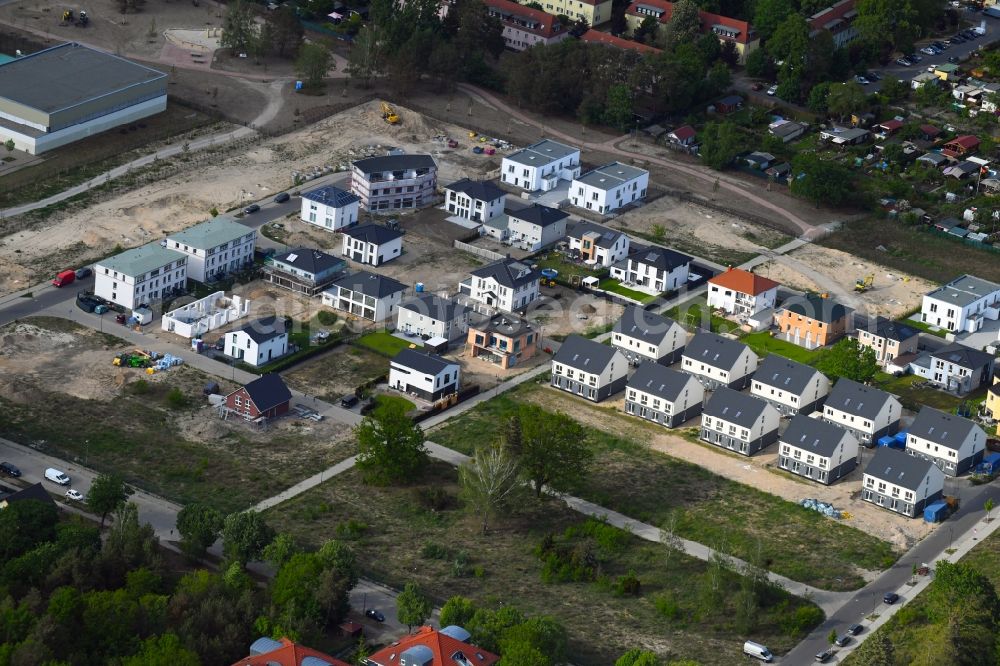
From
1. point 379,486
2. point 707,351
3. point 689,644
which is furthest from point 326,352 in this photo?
point 689,644

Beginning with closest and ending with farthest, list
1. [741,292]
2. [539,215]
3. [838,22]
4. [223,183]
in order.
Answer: [741,292], [539,215], [223,183], [838,22]

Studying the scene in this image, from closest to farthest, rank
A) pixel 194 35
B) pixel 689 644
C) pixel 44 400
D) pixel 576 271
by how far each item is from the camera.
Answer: pixel 689 644 < pixel 44 400 < pixel 576 271 < pixel 194 35

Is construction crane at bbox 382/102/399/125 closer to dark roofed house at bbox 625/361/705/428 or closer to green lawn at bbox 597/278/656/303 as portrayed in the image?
green lawn at bbox 597/278/656/303

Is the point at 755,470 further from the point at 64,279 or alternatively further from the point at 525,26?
the point at 525,26

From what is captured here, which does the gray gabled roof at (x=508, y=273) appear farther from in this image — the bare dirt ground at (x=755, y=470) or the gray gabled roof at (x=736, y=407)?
the gray gabled roof at (x=736, y=407)

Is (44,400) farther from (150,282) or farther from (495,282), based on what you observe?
(495,282)

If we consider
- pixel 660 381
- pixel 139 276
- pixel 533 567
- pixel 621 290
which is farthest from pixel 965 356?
pixel 139 276
